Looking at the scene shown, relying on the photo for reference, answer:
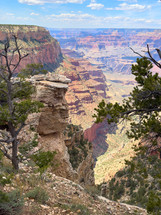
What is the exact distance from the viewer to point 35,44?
9250 cm

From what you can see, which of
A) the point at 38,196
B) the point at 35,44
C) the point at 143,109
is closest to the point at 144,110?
the point at 143,109

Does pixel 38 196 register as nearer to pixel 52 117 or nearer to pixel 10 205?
pixel 10 205

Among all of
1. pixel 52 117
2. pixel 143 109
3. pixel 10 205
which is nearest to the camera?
pixel 10 205

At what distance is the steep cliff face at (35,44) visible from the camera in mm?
78750

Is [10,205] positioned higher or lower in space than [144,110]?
lower

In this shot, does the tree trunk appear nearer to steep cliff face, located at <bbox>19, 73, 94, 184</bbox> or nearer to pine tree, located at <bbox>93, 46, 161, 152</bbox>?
pine tree, located at <bbox>93, 46, 161, 152</bbox>

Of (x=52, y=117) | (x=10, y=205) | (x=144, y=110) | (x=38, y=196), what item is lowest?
(x=38, y=196)

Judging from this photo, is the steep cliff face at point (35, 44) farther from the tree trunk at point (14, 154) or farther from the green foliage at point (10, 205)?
the green foliage at point (10, 205)

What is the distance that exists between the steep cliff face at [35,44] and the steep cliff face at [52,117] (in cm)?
6349

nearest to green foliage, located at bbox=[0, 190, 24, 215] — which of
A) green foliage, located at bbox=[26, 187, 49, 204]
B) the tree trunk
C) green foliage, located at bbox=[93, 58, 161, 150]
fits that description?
green foliage, located at bbox=[26, 187, 49, 204]

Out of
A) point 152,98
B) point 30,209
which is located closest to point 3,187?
point 30,209

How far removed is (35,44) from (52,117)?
84.8 metres

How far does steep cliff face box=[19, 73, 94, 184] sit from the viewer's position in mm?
14922

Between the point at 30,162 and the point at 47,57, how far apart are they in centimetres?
9635
